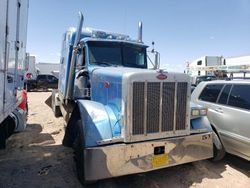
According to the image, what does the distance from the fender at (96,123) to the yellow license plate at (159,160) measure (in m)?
0.75

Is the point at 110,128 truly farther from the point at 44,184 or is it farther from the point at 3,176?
the point at 3,176

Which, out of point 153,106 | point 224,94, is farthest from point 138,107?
point 224,94

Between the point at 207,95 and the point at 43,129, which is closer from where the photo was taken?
the point at 207,95

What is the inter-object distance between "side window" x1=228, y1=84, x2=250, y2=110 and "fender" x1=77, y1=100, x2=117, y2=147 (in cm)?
250

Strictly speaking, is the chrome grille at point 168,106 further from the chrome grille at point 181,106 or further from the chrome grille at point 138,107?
the chrome grille at point 138,107

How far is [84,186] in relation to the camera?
166 inches

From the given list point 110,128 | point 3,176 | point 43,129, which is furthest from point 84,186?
point 43,129

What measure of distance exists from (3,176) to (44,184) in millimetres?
852

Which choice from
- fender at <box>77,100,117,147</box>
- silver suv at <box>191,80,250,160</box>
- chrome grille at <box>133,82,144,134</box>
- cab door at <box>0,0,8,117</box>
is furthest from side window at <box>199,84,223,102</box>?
A: cab door at <box>0,0,8,117</box>

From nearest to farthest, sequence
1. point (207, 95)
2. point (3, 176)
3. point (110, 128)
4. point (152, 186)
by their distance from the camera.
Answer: point (110, 128)
point (152, 186)
point (3, 176)
point (207, 95)

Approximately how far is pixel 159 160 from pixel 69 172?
179cm

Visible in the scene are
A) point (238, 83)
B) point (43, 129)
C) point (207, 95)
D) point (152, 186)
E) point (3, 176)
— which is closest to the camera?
point (152, 186)

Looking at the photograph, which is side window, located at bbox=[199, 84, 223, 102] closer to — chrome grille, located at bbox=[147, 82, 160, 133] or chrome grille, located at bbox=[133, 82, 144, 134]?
chrome grille, located at bbox=[147, 82, 160, 133]

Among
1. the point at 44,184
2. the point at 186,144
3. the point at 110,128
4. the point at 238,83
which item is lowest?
the point at 44,184
